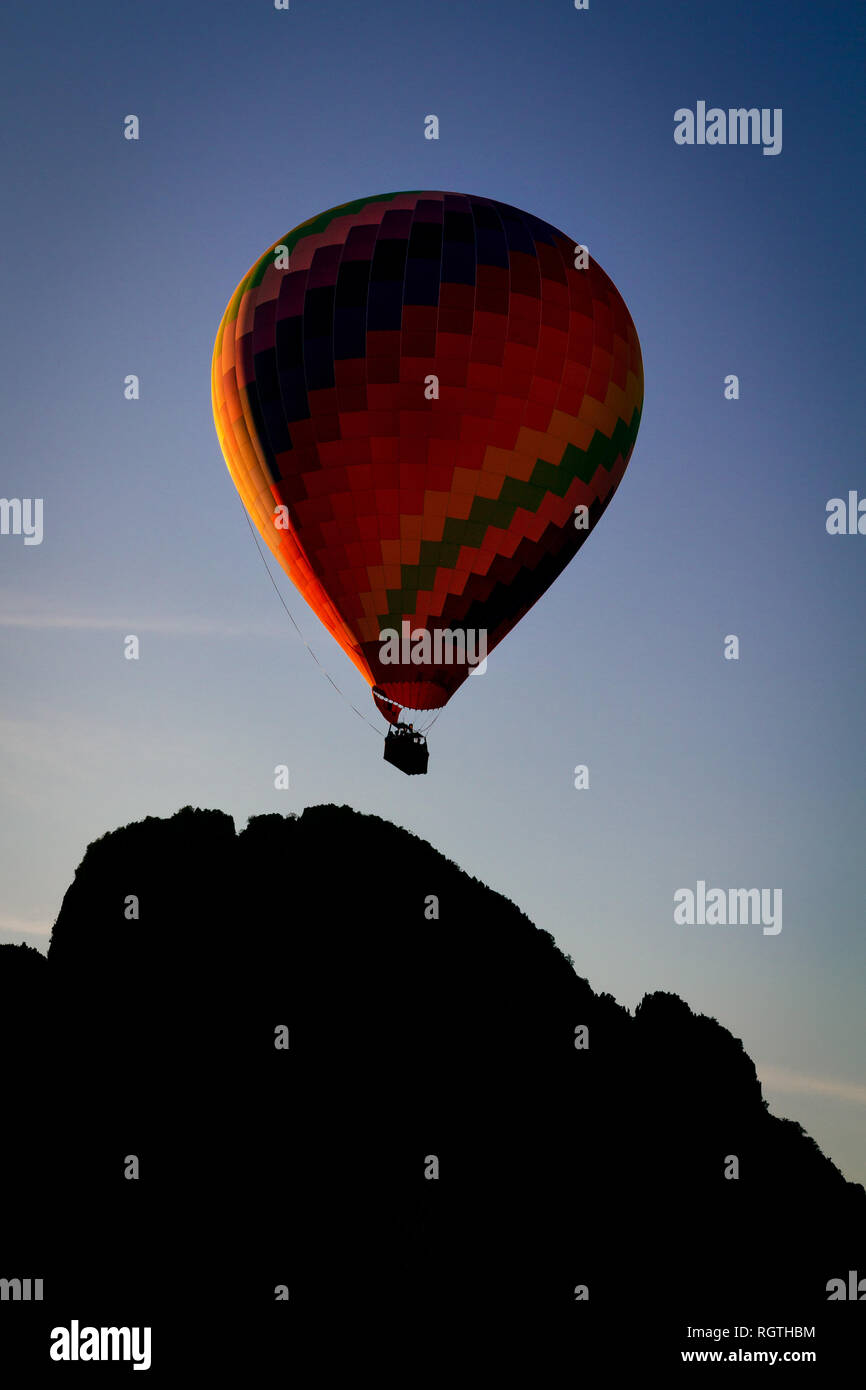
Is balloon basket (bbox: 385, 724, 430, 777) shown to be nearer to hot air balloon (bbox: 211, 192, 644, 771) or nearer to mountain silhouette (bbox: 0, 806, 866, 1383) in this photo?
hot air balloon (bbox: 211, 192, 644, 771)

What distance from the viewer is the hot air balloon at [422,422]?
26406 millimetres

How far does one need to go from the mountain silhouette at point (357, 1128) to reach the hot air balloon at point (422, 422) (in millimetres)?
37167

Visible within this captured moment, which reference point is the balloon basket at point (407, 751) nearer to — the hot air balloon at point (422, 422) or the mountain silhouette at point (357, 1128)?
the hot air balloon at point (422, 422)

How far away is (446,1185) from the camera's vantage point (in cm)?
6197

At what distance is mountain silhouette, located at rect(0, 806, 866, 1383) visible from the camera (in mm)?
56031

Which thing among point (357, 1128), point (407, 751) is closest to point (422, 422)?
point (407, 751)

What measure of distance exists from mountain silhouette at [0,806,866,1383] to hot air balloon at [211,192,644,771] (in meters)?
37.2

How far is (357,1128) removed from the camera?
2511 inches

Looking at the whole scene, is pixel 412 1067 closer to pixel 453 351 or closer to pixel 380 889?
pixel 380 889

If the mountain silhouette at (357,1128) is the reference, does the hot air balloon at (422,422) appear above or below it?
above

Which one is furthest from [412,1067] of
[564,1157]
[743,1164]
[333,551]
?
[333,551]

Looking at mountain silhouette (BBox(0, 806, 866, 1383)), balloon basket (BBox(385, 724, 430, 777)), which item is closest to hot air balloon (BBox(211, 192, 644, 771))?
balloon basket (BBox(385, 724, 430, 777))

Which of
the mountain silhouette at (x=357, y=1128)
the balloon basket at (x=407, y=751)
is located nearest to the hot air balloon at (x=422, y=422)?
the balloon basket at (x=407, y=751)
